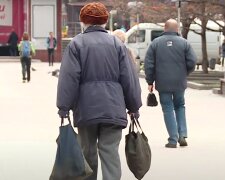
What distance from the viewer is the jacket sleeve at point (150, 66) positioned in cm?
1022

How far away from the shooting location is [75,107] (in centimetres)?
649

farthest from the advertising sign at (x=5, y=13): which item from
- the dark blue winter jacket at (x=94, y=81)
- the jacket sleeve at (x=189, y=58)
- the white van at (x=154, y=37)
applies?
the dark blue winter jacket at (x=94, y=81)

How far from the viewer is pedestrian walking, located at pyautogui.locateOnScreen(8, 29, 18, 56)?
44075 mm

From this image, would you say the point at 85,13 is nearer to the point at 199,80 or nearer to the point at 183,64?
the point at 183,64

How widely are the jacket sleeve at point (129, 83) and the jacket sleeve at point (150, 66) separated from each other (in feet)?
11.9

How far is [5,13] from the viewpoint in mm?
46688

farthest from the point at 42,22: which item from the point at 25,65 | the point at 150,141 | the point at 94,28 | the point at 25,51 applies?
the point at 94,28

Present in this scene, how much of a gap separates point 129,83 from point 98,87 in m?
0.27

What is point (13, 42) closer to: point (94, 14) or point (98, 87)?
point (94, 14)

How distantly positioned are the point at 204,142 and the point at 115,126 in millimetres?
4854

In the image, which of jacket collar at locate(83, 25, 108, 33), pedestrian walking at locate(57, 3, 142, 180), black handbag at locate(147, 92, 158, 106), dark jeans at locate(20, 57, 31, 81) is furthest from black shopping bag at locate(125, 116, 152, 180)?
dark jeans at locate(20, 57, 31, 81)

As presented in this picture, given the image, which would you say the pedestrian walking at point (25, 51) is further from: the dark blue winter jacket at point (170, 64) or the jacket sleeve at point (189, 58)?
the jacket sleeve at point (189, 58)

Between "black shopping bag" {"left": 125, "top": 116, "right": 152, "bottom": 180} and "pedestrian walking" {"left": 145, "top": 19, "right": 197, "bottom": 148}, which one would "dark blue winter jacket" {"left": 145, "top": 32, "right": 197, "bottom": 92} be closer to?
"pedestrian walking" {"left": 145, "top": 19, "right": 197, "bottom": 148}

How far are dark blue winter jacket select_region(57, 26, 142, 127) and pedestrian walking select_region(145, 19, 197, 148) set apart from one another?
376cm
